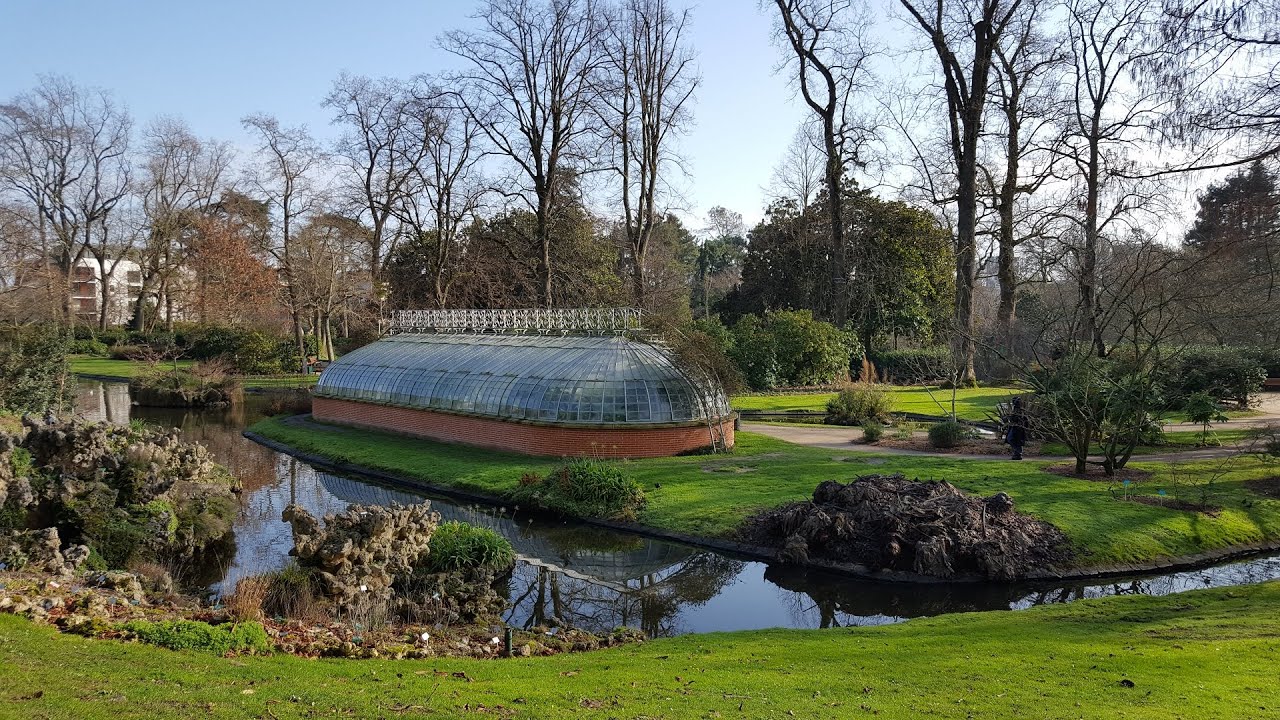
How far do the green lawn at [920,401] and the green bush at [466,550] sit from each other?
57.9 ft

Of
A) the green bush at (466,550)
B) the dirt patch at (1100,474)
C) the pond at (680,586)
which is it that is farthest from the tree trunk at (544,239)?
the green bush at (466,550)

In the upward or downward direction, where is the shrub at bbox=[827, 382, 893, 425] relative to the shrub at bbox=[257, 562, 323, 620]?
upward

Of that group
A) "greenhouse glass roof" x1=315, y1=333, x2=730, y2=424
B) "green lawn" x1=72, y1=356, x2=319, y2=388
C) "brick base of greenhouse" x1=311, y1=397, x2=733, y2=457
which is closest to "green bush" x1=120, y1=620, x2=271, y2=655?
"brick base of greenhouse" x1=311, y1=397, x2=733, y2=457

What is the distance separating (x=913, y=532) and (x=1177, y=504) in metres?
5.93

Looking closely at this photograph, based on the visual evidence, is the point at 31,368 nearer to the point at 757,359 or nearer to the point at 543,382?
the point at 543,382

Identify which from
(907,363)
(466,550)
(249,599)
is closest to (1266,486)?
(466,550)

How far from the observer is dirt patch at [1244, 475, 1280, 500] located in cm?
1611

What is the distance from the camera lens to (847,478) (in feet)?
57.1

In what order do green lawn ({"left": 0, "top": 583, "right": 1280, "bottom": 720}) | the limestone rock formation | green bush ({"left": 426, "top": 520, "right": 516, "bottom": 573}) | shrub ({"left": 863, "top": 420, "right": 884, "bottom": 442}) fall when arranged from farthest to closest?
1. shrub ({"left": 863, "top": 420, "right": 884, "bottom": 442})
2. green bush ({"left": 426, "top": 520, "right": 516, "bottom": 573})
3. the limestone rock formation
4. green lawn ({"left": 0, "top": 583, "right": 1280, "bottom": 720})

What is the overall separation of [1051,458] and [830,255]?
85.2 feet

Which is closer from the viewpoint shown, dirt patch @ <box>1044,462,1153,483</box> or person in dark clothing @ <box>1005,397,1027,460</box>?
dirt patch @ <box>1044,462,1153,483</box>

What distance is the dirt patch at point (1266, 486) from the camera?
16.1m

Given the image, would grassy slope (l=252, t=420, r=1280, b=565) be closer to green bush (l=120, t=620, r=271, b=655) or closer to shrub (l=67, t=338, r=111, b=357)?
green bush (l=120, t=620, r=271, b=655)

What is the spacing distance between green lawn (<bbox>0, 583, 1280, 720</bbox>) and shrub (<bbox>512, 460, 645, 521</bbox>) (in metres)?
6.50
